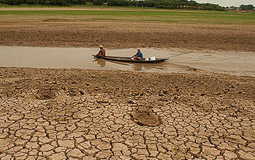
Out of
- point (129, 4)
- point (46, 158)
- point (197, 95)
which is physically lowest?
point (46, 158)

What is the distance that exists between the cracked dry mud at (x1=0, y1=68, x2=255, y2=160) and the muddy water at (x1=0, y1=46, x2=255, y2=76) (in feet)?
7.05

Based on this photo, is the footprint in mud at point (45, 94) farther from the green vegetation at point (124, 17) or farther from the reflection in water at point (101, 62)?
the green vegetation at point (124, 17)

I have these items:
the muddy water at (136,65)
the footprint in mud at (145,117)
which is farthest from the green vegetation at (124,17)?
the footprint in mud at (145,117)

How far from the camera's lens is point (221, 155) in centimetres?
467

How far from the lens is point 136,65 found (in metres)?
12.1

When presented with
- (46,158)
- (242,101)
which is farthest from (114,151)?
(242,101)

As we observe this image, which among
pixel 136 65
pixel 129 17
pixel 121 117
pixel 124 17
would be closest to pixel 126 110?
pixel 121 117

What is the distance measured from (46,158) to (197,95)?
17.4 feet

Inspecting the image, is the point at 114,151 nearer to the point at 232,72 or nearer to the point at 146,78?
the point at 146,78

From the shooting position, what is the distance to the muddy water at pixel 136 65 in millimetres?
11540

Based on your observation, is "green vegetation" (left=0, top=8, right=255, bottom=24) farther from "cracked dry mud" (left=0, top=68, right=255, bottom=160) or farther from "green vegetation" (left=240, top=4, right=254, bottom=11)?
"green vegetation" (left=240, top=4, right=254, bottom=11)

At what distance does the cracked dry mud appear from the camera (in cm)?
476

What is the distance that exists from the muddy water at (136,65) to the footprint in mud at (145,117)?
15.9 ft

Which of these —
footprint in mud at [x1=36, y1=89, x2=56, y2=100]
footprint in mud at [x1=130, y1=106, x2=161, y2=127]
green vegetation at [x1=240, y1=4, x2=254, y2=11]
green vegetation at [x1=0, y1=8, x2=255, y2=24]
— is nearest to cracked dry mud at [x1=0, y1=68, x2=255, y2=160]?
footprint in mud at [x1=36, y1=89, x2=56, y2=100]
